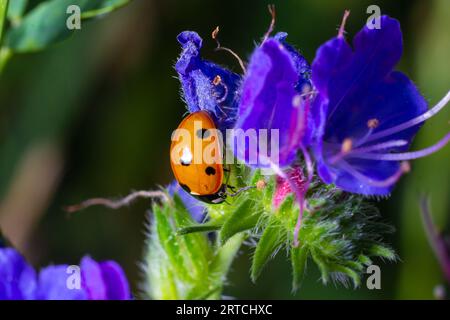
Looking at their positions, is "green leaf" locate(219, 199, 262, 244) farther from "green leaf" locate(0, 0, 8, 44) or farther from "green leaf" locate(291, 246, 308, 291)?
"green leaf" locate(0, 0, 8, 44)

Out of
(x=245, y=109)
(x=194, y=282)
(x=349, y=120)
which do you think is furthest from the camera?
(x=194, y=282)

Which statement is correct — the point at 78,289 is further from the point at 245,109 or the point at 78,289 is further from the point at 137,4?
the point at 137,4

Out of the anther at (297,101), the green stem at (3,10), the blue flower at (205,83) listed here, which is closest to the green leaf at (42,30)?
the green stem at (3,10)

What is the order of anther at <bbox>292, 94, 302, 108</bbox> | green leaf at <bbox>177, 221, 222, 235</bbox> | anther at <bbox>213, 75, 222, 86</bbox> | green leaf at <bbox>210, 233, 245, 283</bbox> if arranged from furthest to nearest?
green leaf at <bbox>210, 233, 245, 283</bbox> < anther at <bbox>213, 75, 222, 86</bbox> < green leaf at <bbox>177, 221, 222, 235</bbox> < anther at <bbox>292, 94, 302, 108</bbox>

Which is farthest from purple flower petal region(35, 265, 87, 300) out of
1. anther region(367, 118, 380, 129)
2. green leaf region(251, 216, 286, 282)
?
anther region(367, 118, 380, 129)

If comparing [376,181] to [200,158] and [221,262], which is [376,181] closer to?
[200,158]

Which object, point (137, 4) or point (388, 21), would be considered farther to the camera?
point (137, 4)

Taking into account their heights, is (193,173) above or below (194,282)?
above
